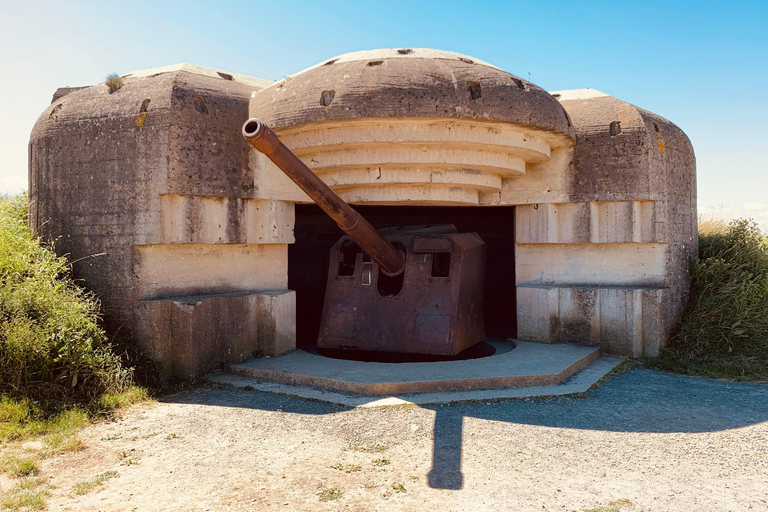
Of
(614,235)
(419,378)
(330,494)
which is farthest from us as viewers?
(614,235)

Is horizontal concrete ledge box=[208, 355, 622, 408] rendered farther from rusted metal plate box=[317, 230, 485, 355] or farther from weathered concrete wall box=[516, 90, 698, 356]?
weathered concrete wall box=[516, 90, 698, 356]

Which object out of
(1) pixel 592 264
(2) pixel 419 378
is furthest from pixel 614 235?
(2) pixel 419 378

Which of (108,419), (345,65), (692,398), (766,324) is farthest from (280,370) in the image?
(766,324)

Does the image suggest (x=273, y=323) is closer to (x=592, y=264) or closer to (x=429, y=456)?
(x=429, y=456)

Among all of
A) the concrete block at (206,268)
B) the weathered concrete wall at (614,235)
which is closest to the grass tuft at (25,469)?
the concrete block at (206,268)

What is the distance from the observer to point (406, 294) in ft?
18.2

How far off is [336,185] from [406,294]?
1.25 metres

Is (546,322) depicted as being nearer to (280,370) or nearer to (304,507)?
(280,370)

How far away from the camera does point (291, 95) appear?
16.9 feet

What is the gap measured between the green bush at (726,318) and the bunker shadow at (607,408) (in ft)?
1.96

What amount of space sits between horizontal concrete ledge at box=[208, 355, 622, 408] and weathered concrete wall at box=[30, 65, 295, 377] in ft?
1.93

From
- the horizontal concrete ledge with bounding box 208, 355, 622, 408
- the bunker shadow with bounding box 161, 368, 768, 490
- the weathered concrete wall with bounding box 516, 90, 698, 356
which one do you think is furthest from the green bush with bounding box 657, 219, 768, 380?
the horizontal concrete ledge with bounding box 208, 355, 622, 408

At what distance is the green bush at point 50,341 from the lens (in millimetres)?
4133

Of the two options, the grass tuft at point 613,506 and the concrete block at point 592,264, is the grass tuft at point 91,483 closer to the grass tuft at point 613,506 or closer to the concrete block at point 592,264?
the grass tuft at point 613,506
